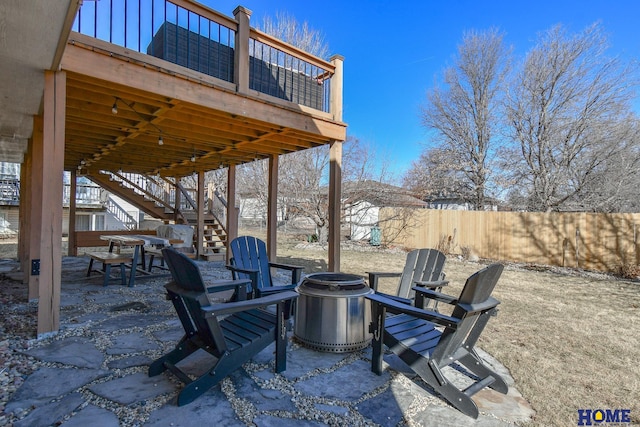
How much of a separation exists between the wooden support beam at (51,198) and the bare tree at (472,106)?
13323 millimetres

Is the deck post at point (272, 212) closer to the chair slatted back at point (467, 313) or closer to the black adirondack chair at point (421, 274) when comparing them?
the black adirondack chair at point (421, 274)

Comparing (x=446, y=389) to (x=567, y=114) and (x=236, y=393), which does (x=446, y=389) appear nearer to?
(x=236, y=393)

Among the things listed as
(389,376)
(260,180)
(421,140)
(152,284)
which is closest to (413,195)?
(421,140)

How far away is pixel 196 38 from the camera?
4.14 metres

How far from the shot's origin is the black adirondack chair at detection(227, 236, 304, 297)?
3.43 metres

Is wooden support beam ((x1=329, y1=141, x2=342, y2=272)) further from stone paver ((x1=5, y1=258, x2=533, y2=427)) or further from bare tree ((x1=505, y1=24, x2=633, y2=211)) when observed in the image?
bare tree ((x1=505, y1=24, x2=633, y2=211))

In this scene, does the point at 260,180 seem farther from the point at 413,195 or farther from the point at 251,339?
the point at 251,339

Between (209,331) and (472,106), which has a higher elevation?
(472,106)

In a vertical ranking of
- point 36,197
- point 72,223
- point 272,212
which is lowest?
point 72,223

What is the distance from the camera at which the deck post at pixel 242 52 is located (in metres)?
4.16

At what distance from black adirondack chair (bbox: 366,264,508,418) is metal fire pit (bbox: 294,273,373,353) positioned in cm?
29

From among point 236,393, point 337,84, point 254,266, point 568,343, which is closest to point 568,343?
point 568,343

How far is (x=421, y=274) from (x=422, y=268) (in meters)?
0.06

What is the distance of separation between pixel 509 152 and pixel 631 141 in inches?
136
